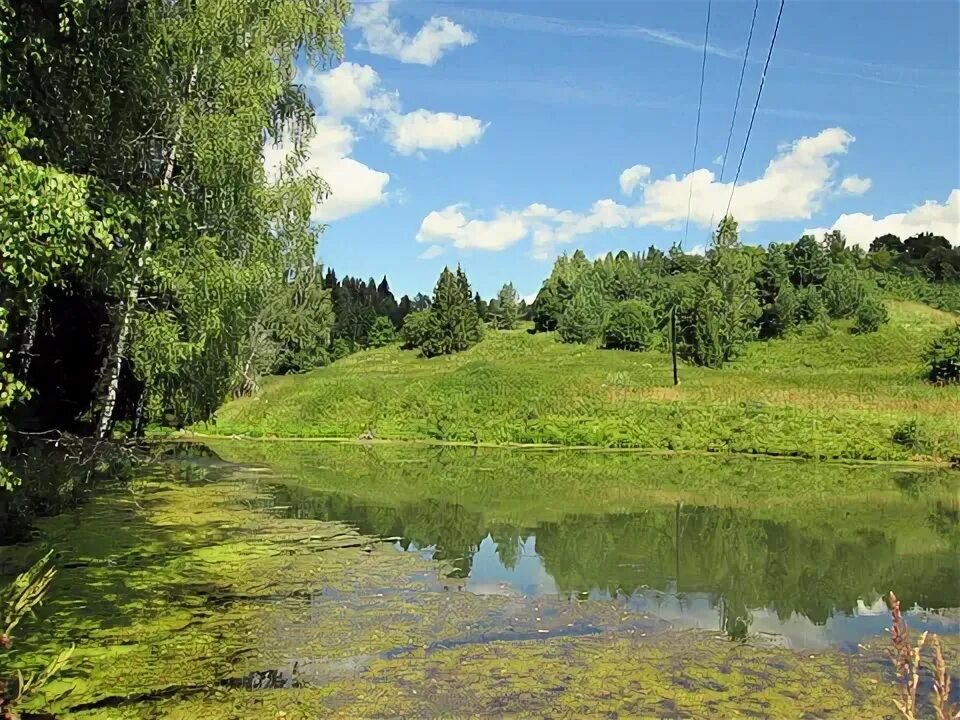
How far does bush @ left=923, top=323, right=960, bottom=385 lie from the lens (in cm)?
3384

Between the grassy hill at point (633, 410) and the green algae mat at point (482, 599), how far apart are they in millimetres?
7370

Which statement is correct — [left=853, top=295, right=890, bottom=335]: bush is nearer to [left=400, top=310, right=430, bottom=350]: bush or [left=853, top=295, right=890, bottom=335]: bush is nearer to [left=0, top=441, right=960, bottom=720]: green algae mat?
[left=400, top=310, right=430, bottom=350]: bush

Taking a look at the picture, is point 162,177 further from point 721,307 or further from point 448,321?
point 448,321

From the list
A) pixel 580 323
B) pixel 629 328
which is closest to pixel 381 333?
pixel 580 323

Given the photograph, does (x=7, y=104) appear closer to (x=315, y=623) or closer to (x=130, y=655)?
(x=130, y=655)

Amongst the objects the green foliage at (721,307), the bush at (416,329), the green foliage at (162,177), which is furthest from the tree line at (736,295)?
the green foliage at (162,177)

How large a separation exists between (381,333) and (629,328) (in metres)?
32.3

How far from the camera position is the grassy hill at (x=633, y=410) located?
997 inches

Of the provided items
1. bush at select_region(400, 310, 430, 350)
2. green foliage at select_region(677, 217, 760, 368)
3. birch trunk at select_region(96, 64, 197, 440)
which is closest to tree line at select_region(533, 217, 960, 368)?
green foliage at select_region(677, 217, 760, 368)

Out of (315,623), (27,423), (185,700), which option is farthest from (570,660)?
(27,423)

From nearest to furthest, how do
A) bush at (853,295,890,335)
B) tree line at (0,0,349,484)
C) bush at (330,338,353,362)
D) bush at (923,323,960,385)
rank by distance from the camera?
tree line at (0,0,349,484) → bush at (923,323,960,385) → bush at (853,295,890,335) → bush at (330,338,353,362)

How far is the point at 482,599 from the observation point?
9.23 meters

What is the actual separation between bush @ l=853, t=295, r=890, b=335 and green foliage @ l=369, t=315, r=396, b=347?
44329 millimetres

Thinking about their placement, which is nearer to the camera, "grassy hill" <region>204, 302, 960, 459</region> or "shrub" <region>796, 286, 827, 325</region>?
"grassy hill" <region>204, 302, 960, 459</region>
